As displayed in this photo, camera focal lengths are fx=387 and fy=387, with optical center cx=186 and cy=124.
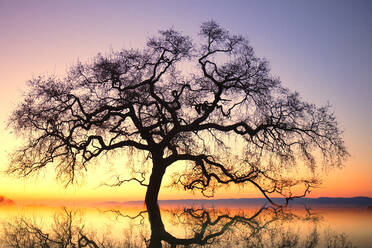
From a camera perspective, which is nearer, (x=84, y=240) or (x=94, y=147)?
(x=84, y=240)

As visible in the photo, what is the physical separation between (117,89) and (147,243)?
11455 millimetres

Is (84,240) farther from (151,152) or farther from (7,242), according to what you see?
(151,152)

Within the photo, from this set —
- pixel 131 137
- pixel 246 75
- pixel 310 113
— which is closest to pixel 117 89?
pixel 131 137

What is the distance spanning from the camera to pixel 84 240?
745 centimetres

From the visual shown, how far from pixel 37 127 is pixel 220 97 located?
806 centimetres

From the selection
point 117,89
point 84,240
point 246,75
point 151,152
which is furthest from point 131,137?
point 84,240

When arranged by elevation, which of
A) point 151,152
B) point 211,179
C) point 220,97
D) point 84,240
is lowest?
point 84,240

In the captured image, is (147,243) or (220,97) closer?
(147,243)

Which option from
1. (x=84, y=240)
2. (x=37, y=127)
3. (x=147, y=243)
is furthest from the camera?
(x=37, y=127)

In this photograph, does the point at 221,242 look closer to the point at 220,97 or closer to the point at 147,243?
the point at 147,243

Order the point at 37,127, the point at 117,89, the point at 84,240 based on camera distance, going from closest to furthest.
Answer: the point at 84,240
the point at 37,127
the point at 117,89

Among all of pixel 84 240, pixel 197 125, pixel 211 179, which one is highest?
pixel 197 125

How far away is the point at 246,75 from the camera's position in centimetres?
1761

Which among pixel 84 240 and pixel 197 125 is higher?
pixel 197 125
